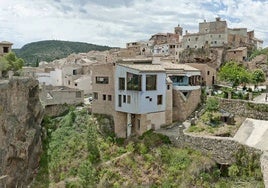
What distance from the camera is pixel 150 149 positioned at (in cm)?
2652

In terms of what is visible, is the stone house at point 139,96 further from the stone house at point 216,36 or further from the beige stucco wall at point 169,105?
the stone house at point 216,36

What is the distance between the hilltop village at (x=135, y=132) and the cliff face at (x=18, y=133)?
0.28 ft

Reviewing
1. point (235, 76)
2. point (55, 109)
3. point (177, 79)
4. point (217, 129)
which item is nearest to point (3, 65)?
point (55, 109)

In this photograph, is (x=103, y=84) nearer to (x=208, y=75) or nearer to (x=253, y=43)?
(x=208, y=75)

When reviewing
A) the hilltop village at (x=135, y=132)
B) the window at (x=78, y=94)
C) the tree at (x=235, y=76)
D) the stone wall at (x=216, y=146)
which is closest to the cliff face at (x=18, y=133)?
the hilltop village at (x=135, y=132)

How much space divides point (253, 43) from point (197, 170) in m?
42.0

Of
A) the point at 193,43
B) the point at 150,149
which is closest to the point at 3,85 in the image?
the point at 150,149

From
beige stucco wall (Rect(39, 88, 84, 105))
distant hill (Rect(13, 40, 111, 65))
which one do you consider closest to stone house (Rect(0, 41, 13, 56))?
beige stucco wall (Rect(39, 88, 84, 105))

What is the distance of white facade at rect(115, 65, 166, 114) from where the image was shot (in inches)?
1088

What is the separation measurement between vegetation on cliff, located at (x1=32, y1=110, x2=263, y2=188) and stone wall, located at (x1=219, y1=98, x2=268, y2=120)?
20.2 ft

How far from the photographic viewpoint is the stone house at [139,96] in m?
27.9

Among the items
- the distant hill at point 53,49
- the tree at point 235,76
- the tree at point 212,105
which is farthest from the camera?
the distant hill at point 53,49

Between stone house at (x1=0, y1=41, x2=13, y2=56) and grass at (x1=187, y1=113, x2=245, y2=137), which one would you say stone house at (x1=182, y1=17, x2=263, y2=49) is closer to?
grass at (x1=187, y1=113, x2=245, y2=137)

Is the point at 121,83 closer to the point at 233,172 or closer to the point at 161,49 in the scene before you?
the point at 233,172
